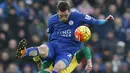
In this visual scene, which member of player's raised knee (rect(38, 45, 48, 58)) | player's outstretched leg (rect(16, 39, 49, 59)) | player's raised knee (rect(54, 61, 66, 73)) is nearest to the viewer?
player's outstretched leg (rect(16, 39, 49, 59))

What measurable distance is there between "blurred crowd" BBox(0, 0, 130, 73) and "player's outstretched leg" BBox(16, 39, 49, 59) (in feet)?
14.8

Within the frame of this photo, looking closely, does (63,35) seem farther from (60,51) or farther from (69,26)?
(60,51)

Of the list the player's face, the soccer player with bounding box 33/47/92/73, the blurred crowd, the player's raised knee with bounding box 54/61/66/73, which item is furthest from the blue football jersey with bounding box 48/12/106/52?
the blurred crowd

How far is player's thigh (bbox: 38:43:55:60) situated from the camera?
46.8 ft

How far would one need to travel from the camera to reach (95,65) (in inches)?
787

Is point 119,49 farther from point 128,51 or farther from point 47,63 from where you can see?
point 47,63

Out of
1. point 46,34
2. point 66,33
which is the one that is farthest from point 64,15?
point 46,34

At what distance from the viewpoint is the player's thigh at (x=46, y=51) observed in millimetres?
14258

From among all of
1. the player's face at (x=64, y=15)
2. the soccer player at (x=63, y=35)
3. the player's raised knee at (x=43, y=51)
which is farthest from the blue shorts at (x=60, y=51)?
the player's face at (x=64, y=15)

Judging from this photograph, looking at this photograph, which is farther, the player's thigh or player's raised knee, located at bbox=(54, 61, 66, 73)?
the player's thigh

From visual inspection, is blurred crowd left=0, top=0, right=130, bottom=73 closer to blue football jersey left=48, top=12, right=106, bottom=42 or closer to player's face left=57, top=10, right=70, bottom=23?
blue football jersey left=48, top=12, right=106, bottom=42

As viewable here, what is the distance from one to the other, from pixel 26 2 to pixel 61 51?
21.9ft

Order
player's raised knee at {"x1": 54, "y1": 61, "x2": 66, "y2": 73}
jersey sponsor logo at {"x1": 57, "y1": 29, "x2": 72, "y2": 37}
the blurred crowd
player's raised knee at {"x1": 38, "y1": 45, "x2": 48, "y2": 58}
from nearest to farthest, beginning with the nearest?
player's raised knee at {"x1": 54, "y1": 61, "x2": 66, "y2": 73}, player's raised knee at {"x1": 38, "y1": 45, "x2": 48, "y2": 58}, jersey sponsor logo at {"x1": 57, "y1": 29, "x2": 72, "y2": 37}, the blurred crowd

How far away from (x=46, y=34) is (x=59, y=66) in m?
6.15
